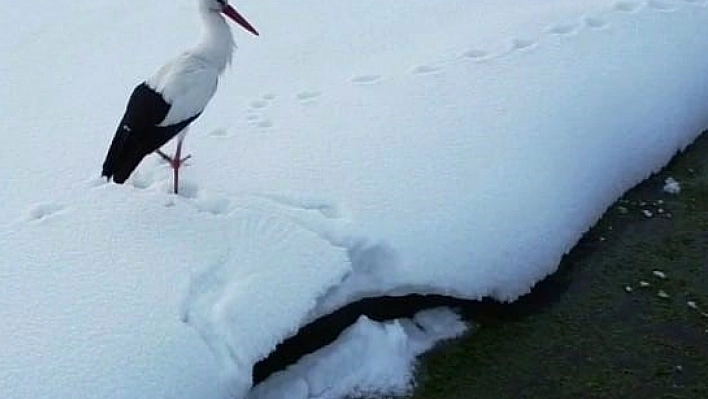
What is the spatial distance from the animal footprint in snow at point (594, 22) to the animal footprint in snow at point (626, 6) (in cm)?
16

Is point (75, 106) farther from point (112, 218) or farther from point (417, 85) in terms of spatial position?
point (417, 85)

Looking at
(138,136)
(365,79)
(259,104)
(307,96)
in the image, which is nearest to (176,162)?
(138,136)

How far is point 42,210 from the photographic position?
3209mm

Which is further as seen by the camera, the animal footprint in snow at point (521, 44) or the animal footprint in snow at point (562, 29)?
the animal footprint in snow at point (562, 29)

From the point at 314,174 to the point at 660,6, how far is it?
2.14 m

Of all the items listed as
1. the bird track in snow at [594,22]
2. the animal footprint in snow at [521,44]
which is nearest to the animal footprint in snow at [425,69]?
the animal footprint in snow at [521,44]

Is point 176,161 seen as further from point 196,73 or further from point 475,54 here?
point 475,54

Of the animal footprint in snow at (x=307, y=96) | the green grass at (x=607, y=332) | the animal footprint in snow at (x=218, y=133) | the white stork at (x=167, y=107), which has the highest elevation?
the white stork at (x=167, y=107)

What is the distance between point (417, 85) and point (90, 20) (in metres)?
1.77

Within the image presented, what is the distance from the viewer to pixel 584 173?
3.57 metres

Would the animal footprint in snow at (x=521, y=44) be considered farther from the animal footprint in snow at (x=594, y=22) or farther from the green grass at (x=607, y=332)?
the green grass at (x=607, y=332)

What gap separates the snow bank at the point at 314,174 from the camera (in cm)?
270

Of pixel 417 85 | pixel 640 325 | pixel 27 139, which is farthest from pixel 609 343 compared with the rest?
pixel 27 139

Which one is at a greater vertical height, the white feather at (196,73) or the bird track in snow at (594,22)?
the white feather at (196,73)
